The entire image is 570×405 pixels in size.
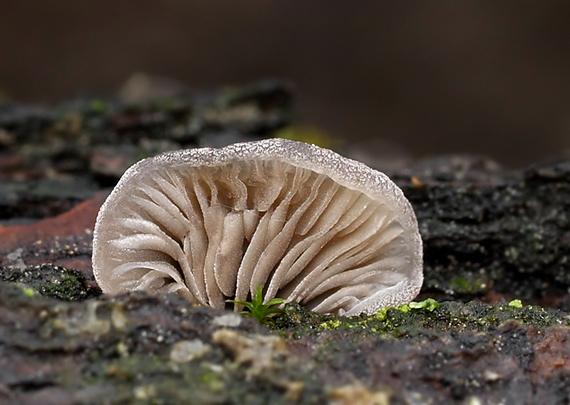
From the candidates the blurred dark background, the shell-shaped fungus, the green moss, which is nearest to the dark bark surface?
the green moss

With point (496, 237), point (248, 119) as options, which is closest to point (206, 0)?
point (248, 119)

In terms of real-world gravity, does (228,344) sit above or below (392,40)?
below

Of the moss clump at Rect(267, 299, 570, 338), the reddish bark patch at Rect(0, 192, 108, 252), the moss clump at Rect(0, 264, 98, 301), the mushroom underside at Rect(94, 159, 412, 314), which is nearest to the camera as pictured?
the moss clump at Rect(267, 299, 570, 338)

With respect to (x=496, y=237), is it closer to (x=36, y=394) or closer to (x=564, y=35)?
(x=36, y=394)

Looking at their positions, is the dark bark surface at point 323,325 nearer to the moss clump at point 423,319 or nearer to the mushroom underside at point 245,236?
the moss clump at point 423,319

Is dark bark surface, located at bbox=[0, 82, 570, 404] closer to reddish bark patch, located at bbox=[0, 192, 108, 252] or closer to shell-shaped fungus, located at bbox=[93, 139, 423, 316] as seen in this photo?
reddish bark patch, located at bbox=[0, 192, 108, 252]

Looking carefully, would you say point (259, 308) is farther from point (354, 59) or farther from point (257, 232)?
point (354, 59)
